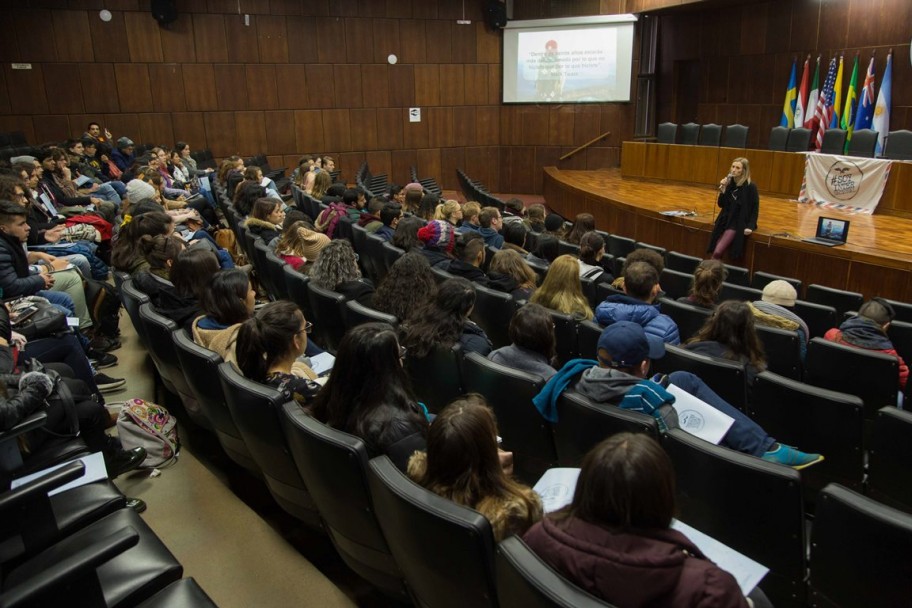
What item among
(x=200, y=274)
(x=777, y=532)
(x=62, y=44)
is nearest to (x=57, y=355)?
(x=200, y=274)

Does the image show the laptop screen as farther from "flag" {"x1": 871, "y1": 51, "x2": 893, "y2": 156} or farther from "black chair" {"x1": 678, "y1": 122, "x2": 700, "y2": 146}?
"black chair" {"x1": 678, "y1": 122, "x2": 700, "y2": 146}

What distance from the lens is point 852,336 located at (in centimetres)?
324

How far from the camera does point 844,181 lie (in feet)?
26.3

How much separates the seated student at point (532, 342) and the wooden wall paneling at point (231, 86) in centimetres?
1060

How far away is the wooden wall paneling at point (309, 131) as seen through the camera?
12352 millimetres

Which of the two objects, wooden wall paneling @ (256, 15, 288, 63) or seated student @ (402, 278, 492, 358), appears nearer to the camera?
seated student @ (402, 278, 492, 358)

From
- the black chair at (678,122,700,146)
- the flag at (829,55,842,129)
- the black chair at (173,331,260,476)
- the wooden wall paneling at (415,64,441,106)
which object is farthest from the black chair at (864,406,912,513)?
the wooden wall paneling at (415,64,441,106)

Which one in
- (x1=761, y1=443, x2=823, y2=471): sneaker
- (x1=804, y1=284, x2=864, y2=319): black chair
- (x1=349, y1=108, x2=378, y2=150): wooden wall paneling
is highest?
(x1=349, y1=108, x2=378, y2=150): wooden wall paneling

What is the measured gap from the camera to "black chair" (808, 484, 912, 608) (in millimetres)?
1485

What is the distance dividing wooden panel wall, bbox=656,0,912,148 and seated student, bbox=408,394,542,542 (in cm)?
1084

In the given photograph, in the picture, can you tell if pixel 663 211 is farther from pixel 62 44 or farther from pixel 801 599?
pixel 62 44

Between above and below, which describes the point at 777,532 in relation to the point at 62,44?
below

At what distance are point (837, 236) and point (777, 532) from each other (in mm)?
5253

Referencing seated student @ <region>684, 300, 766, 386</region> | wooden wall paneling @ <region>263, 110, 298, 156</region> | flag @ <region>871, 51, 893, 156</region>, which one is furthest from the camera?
wooden wall paneling @ <region>263, 110, 298, 156</region>
